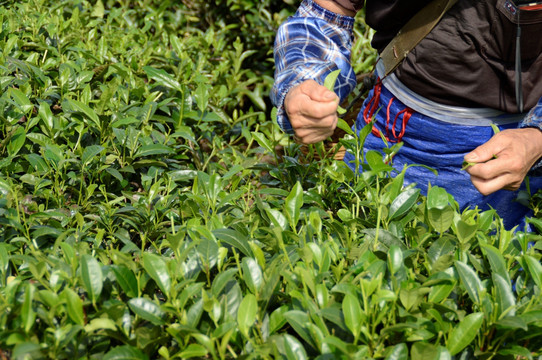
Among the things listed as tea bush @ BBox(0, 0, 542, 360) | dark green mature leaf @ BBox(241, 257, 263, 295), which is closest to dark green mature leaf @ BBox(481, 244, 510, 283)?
tea bush @ BBox(0, 0, 542, 360)

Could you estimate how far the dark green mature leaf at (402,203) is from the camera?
5.15 feet

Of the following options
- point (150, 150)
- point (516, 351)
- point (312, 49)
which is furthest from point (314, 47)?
point (516, 351)

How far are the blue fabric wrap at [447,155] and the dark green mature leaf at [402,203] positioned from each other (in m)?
0.68

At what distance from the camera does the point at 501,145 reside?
1688 mm

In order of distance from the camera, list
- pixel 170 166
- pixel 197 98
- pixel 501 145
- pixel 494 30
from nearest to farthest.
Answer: pixel 501 145
pixel 494 30
pixel 170 166
pixel 197 98

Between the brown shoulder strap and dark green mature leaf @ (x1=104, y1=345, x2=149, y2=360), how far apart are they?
139cm

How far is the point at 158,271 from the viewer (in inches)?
50.0

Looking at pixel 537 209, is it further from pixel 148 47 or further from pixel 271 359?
pixel 148 47

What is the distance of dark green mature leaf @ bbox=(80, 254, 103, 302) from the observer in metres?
1.24

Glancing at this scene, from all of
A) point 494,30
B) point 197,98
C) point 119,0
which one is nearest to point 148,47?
point 197,98

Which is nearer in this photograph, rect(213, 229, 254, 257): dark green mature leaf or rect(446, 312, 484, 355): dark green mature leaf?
rect(446, 312, 484, 355): dark green mature leaf

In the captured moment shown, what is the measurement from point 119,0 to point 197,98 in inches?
86.4

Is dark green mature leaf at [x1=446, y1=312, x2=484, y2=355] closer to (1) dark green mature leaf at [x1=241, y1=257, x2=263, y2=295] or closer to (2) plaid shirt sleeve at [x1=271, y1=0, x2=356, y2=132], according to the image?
(1) dark green mature leaf at [x1=241, y1=257, x2=263, y2=295]

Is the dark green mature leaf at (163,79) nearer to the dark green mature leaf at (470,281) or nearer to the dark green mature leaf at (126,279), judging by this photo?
the dark green mature leaf at (126,279)
